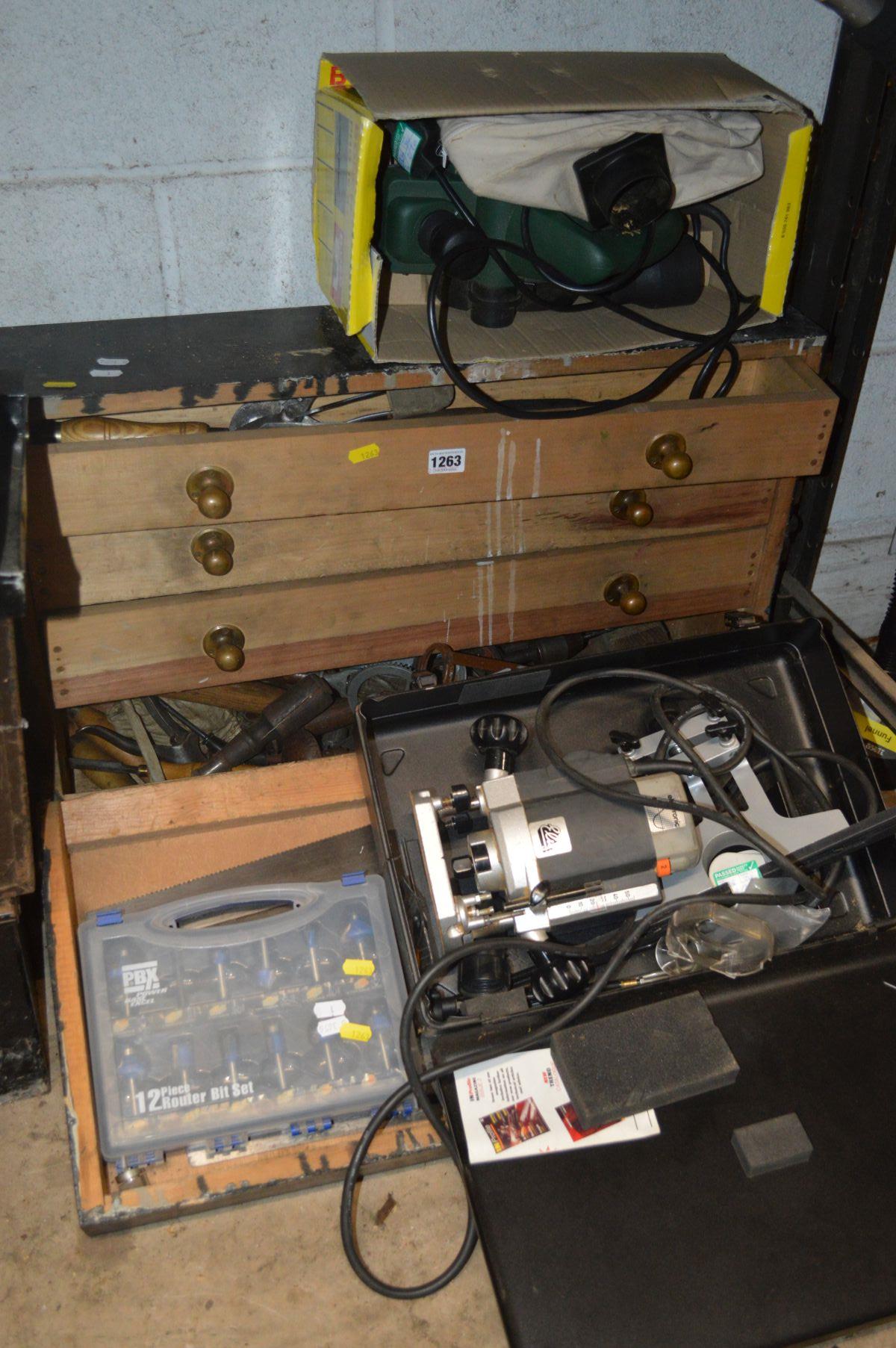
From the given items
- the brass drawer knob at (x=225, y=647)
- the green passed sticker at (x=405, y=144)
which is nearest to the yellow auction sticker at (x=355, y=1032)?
the brass drawer knob at (x=225, y=647)

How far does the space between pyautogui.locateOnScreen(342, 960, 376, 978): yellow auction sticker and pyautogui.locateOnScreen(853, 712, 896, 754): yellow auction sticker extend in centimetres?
62

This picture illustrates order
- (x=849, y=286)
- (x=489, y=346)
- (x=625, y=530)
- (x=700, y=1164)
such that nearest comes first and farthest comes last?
(x=700, y=1164), (x=489, y=346), (x=625, y=530), (x=849, y=286)

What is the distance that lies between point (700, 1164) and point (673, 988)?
0.47 ft

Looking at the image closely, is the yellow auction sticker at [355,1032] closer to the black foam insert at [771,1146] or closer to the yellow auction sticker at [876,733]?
the black foam insert at [771,1146]

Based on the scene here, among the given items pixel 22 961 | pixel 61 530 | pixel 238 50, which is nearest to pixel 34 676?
pixel 61 530

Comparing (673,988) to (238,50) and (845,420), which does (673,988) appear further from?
(238,50)

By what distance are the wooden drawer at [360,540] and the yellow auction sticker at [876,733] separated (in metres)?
0.27

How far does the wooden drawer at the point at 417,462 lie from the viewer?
0.94 meters

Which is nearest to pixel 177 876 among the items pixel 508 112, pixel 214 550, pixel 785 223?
pixel 214 550

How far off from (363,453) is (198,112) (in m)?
0.44

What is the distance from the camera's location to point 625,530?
3.84ft

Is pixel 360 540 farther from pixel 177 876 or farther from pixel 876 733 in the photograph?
pixel 876 733

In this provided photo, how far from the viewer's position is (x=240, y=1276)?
2.85 feet

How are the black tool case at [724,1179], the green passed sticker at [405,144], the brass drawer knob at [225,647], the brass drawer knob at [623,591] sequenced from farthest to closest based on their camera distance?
the brass drawer knob at [623,591]
the brass drawer knob at [225,647]
the green passed sticker at [405,144]
the black tool case at [724,1179]
